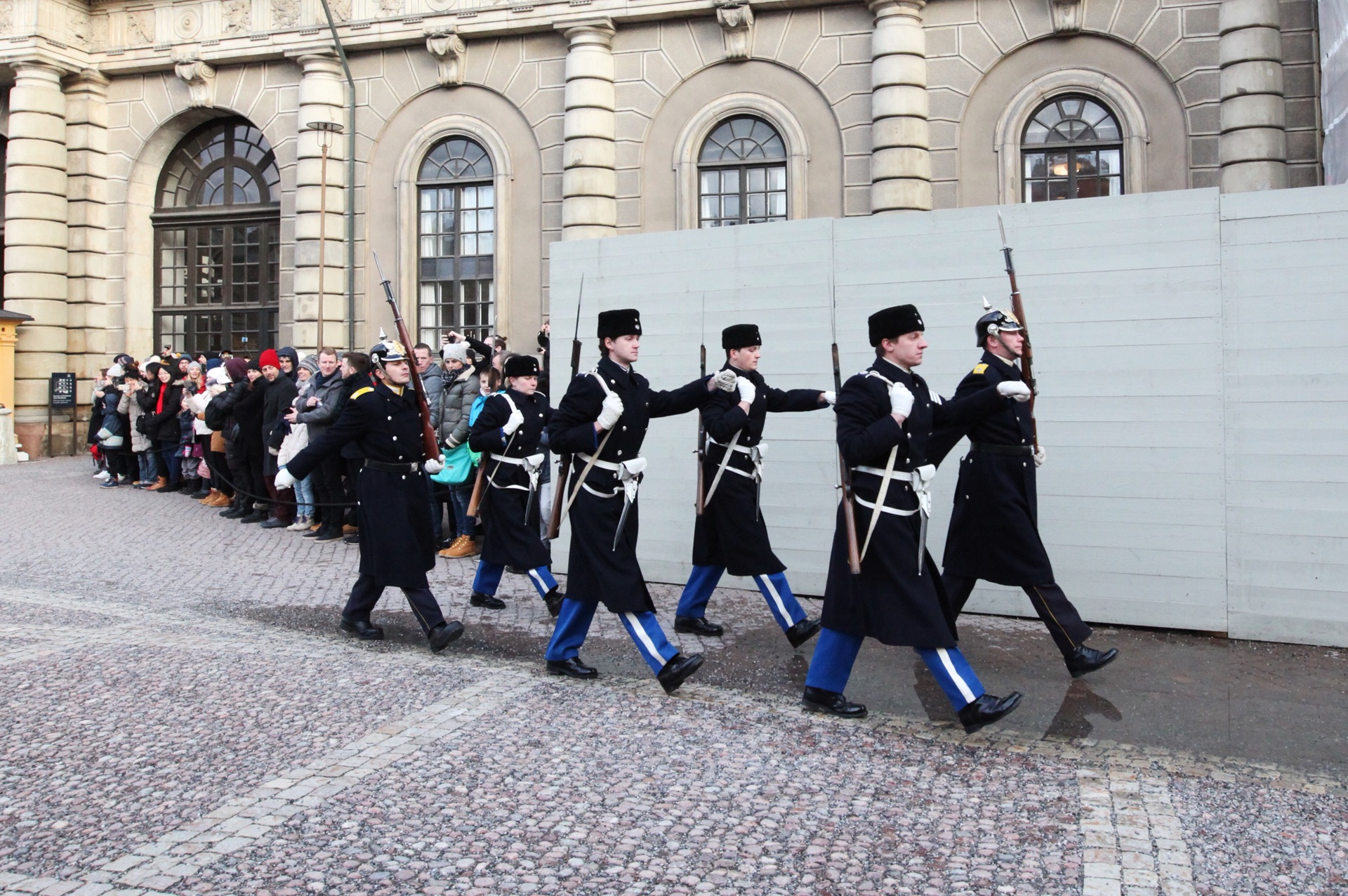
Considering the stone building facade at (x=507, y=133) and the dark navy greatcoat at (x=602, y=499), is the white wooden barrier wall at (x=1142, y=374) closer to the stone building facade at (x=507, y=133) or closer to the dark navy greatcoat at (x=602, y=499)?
the dark navy greatcoat at (x=602, y=499)

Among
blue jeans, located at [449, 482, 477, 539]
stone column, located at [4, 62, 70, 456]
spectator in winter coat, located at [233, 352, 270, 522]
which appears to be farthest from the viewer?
stone column, located at [4, 62, 70, 456]

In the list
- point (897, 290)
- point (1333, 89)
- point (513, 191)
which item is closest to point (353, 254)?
point (513, 191)

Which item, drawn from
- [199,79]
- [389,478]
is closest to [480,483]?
[389,478]

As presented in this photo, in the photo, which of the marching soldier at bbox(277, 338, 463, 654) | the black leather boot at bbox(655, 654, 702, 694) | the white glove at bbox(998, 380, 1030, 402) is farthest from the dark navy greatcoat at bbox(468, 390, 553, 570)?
the white glove at bbox(998, 380, 1030, 402)

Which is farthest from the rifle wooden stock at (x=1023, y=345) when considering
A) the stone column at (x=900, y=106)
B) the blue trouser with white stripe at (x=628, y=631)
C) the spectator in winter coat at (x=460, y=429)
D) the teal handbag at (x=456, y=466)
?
the stone column at (x=900, y=106)

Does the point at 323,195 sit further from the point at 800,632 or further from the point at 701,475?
the point at 800,632

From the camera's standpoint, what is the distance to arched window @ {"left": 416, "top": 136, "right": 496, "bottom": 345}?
1711cm

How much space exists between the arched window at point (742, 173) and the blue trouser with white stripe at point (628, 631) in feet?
33.6

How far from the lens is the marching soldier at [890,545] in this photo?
529 centimetres

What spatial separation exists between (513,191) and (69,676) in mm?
11609

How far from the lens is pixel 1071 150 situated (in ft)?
48.2

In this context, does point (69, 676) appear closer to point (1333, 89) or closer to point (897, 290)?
point (897, 290)

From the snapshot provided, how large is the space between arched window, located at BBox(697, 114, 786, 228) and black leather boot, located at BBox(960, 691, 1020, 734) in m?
11.2

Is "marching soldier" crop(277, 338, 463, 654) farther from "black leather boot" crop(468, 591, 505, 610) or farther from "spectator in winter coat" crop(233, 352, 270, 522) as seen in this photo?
"spectator in winter coat" crop(233, 352, 270, 522)
